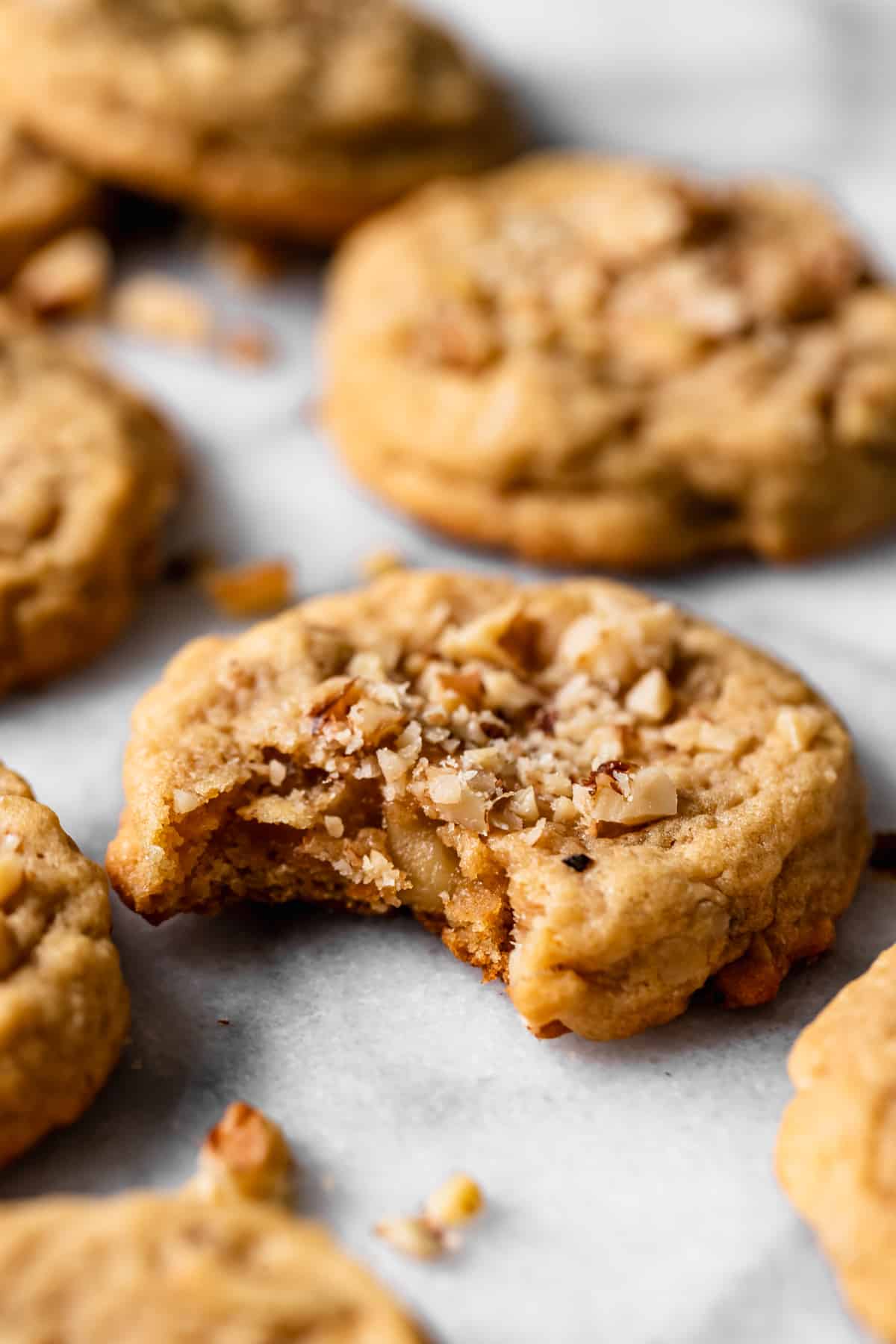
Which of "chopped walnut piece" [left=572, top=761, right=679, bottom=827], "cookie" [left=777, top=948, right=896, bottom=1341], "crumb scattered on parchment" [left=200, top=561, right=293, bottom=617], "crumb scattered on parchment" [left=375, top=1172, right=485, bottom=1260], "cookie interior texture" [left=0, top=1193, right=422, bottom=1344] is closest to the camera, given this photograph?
"cookie interior texture" [left=0, top=1193, right=422, bottom=1344]

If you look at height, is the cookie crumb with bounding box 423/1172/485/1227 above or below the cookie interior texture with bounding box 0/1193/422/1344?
below

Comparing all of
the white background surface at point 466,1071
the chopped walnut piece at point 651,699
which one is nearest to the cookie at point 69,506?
the white background surface at point 466,1071

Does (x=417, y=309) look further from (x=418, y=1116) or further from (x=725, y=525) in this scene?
(x=418, y=1116)

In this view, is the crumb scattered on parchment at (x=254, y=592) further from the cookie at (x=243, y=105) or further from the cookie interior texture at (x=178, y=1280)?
the cookie interior texture at (x=178, y=1280)

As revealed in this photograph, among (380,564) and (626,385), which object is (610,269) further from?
(380,564)

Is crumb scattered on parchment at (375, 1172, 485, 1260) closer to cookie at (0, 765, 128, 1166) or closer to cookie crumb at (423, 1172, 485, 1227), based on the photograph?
cookie crumb at (423, 1172, 485, 1227)

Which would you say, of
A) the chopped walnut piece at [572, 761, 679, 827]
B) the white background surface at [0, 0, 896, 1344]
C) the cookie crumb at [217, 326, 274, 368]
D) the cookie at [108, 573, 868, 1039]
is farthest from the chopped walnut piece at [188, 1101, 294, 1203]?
the cookie crumb at [217, 326, 274, 368]
